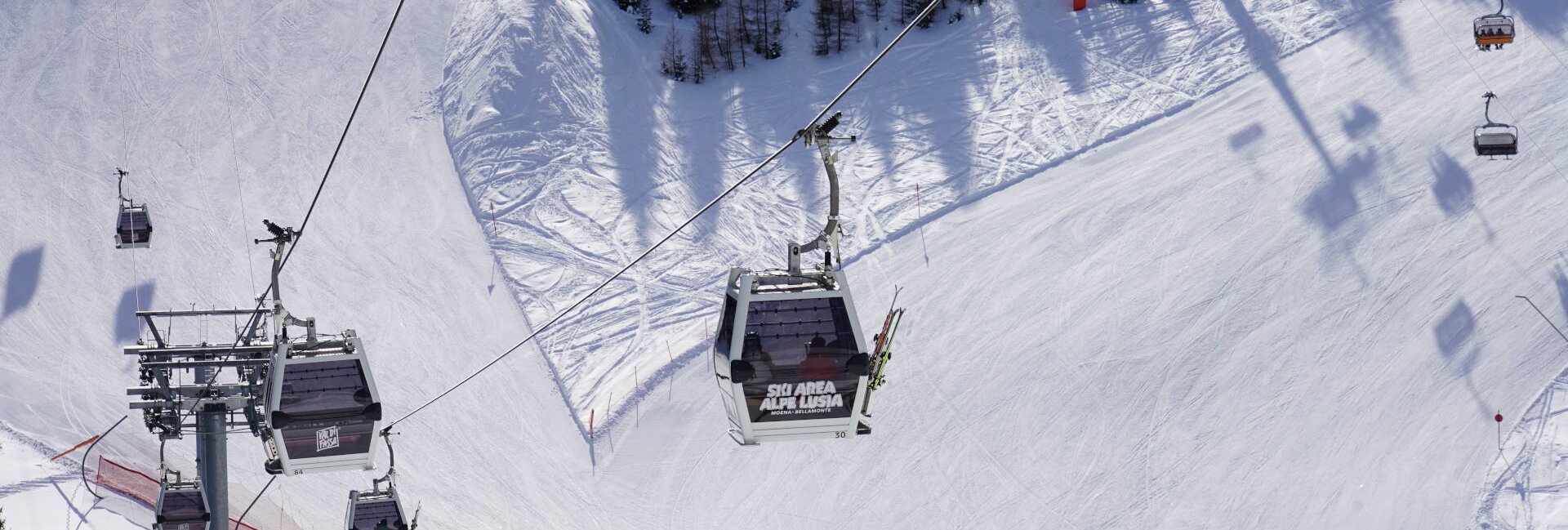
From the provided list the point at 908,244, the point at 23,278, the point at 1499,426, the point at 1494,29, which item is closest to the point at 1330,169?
the point at 1494,29

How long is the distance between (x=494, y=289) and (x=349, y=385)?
15573 millimetres

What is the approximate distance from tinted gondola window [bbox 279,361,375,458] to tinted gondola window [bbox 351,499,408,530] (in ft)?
10.3

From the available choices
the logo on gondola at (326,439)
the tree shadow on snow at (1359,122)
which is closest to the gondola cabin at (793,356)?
the logo on gondola at (326,439)

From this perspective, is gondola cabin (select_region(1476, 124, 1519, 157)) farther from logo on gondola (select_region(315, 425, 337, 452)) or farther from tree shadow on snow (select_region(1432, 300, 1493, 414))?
logo on gondola (select_region(315, 425, 337, 452))

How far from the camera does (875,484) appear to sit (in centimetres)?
2781

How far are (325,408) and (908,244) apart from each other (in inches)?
685

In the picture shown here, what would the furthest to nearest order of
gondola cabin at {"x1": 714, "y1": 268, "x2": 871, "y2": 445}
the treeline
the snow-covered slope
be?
the treeline → the snow-covered slope → gondola cabin at {"x1": 714, "y1": 268, "x2": 871, "y2": 445}

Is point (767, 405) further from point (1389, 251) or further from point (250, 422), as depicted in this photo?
point (1389, 251)

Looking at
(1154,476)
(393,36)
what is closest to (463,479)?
(1154,476)

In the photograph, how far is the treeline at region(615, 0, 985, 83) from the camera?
131ft

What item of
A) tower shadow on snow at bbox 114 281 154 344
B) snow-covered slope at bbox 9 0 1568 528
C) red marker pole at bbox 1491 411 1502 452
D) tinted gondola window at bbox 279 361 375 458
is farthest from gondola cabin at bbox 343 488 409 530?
red marker pole at bbox 1491 411 1502 452

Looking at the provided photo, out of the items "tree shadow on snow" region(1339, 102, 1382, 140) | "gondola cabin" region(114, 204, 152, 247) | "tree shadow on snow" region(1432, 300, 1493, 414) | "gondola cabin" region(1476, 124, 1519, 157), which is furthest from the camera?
"tree shadow on snow" region(1339, 102, 1382, 140)

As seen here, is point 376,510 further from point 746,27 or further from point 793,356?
point 746,27

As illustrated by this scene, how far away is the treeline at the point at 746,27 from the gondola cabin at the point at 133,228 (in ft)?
41.0
